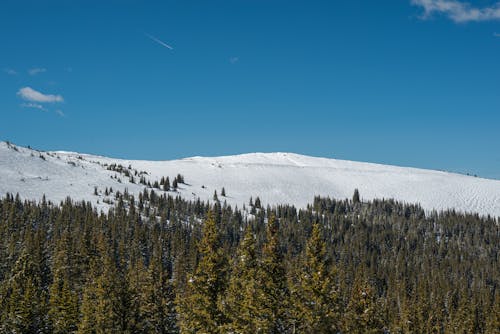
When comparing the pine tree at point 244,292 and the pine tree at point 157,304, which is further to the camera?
the pine tree at point 157,304

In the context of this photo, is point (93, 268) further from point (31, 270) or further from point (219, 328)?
point (219, 328)

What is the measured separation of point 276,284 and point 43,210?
138988 mm

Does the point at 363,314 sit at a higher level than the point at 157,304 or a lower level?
higher

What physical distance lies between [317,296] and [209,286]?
24.9 ft

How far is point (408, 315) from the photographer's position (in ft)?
261

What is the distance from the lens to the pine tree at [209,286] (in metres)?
33.2

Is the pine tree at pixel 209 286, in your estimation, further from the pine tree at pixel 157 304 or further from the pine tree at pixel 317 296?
the pine tree at pixel 157 304

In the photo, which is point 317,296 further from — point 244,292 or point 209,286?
point 209,286

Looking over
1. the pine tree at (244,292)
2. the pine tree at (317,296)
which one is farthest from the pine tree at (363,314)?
the pine tree at (244,292)

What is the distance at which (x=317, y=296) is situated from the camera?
Result: 103 ft

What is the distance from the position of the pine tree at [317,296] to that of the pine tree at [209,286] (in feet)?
18.2

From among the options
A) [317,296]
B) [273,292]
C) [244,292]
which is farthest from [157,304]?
[317,296]

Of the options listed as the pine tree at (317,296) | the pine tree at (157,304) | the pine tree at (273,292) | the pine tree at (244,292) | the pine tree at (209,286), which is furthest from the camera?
the pine tree at (157,304)

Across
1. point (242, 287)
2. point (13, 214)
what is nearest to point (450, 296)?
point (242, 287)
